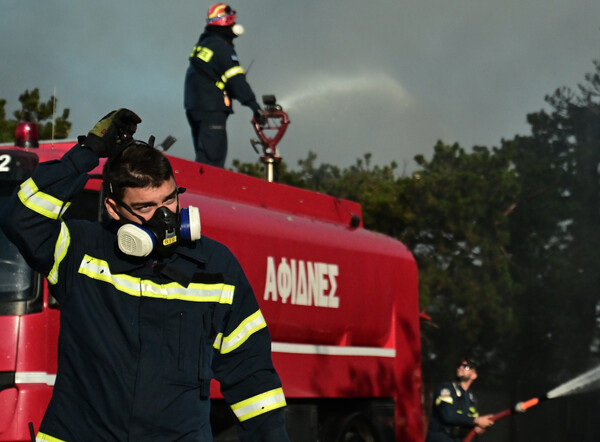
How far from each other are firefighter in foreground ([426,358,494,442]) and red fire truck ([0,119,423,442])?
22cm

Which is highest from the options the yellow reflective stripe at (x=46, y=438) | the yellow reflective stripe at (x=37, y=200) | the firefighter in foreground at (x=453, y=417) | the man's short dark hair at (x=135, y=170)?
the man's short dark hair at (x=135, y=170)

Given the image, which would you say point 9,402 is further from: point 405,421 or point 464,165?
point 464,165

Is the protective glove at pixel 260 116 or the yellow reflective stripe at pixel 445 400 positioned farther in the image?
the yellow reflective stripe at pixel 445 400

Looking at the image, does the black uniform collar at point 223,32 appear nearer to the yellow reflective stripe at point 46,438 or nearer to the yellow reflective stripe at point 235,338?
the yellow reflective stripe at point 235,338

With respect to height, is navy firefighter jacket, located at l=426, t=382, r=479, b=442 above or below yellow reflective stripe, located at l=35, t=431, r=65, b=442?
above

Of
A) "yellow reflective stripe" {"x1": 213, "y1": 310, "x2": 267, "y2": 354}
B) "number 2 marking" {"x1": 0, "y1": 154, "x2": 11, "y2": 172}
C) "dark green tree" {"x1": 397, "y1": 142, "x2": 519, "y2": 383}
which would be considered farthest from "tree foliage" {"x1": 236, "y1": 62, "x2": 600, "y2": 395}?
"yellow reflective stripe" {"x1": 213, "y1": 310, "x2": 267, "y2": 354}

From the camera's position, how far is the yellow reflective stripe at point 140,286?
3771mm

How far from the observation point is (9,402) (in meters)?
6.69

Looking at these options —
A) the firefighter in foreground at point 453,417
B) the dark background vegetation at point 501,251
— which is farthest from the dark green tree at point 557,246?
the firefighter in foreground at point 453,417

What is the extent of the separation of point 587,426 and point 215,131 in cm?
1959

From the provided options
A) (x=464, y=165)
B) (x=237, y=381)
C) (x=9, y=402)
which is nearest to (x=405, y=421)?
(x=9, y=402)

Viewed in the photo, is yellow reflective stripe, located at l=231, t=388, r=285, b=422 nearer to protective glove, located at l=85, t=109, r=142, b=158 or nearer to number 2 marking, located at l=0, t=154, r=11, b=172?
protective glove, located at l=85, t=109, r=142, b=158

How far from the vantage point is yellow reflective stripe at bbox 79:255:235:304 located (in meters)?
3.77

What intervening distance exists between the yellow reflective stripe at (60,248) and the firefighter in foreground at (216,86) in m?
6.82
